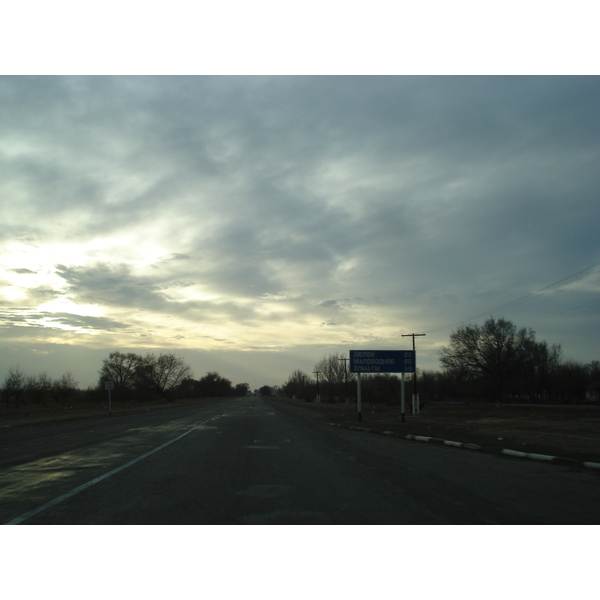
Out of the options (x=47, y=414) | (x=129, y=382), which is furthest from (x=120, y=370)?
(x=47, y=414)

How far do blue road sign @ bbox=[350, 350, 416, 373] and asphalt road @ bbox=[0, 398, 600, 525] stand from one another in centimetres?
1595

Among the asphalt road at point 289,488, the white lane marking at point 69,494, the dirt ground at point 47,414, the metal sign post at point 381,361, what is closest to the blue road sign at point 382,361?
the metal sign post at point 381,361

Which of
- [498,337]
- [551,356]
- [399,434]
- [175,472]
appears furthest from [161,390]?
[175,472]

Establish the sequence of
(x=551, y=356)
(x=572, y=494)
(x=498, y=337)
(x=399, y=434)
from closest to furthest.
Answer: (x=572, y=494) → (x=399, y=434) → (x=498, y=337) → (x=551, y=356)

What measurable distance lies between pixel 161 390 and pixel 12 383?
41330mm

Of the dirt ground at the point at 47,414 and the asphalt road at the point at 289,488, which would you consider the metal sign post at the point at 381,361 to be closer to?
the asphalt road at the point at 289,488

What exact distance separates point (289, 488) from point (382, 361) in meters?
22.5

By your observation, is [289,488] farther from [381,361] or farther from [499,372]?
[499,372]

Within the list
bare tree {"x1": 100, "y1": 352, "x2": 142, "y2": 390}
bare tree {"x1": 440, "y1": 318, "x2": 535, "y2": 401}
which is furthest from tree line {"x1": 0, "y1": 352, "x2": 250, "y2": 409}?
bare tree {"x1": 440, "y1": 318, "x2": 535, "y2": 401}

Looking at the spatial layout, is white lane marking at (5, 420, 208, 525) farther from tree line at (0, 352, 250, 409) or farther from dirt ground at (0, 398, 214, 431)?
tree line at (0, 352, 250, 409)

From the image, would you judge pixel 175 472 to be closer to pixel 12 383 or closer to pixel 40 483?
pixel 40 483

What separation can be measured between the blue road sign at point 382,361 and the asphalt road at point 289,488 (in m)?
15.9

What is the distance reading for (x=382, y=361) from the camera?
97.8ft
